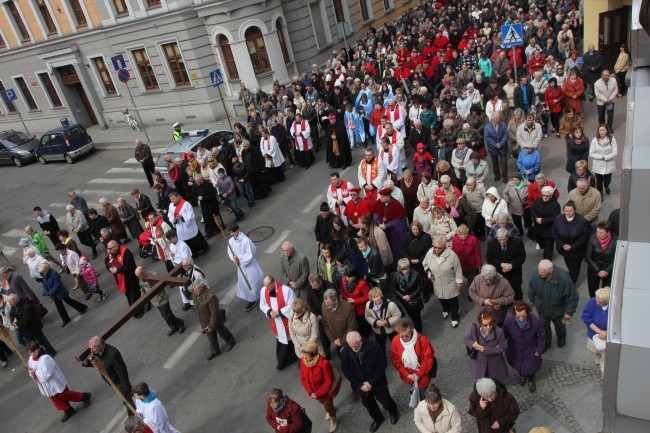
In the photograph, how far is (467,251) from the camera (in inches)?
321

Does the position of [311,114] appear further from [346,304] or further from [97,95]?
[97,95]

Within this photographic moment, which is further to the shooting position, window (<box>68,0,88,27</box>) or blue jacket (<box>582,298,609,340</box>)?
window (<box>68,0,88,27</box>)

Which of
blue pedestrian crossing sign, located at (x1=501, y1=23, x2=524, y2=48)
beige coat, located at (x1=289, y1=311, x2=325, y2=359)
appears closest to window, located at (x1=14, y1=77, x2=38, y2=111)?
blue pedestrian crossing sign, located at (x1=501, y1=23, x2=524, y2=48)

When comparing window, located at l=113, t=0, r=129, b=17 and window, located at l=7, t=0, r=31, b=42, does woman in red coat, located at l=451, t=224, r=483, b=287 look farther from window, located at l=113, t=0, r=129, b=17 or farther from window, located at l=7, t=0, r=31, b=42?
window, located at l=7, t=0, r=31, b=42

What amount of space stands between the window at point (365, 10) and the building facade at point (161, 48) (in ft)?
0.19

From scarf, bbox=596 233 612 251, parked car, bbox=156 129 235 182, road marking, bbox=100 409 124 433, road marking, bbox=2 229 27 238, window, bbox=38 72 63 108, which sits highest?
window, bbox=38 72 63 108

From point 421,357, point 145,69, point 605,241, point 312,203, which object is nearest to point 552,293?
point 605,241

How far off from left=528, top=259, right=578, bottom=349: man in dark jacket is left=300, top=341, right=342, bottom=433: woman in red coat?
282 cm

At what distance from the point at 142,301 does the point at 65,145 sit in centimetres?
1844

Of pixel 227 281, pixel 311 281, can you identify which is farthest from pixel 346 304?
pixel 227 281

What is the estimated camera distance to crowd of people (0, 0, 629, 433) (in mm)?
6473

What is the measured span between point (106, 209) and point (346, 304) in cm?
818

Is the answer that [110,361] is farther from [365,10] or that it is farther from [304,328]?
[365,10]

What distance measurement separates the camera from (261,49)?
2259cm
